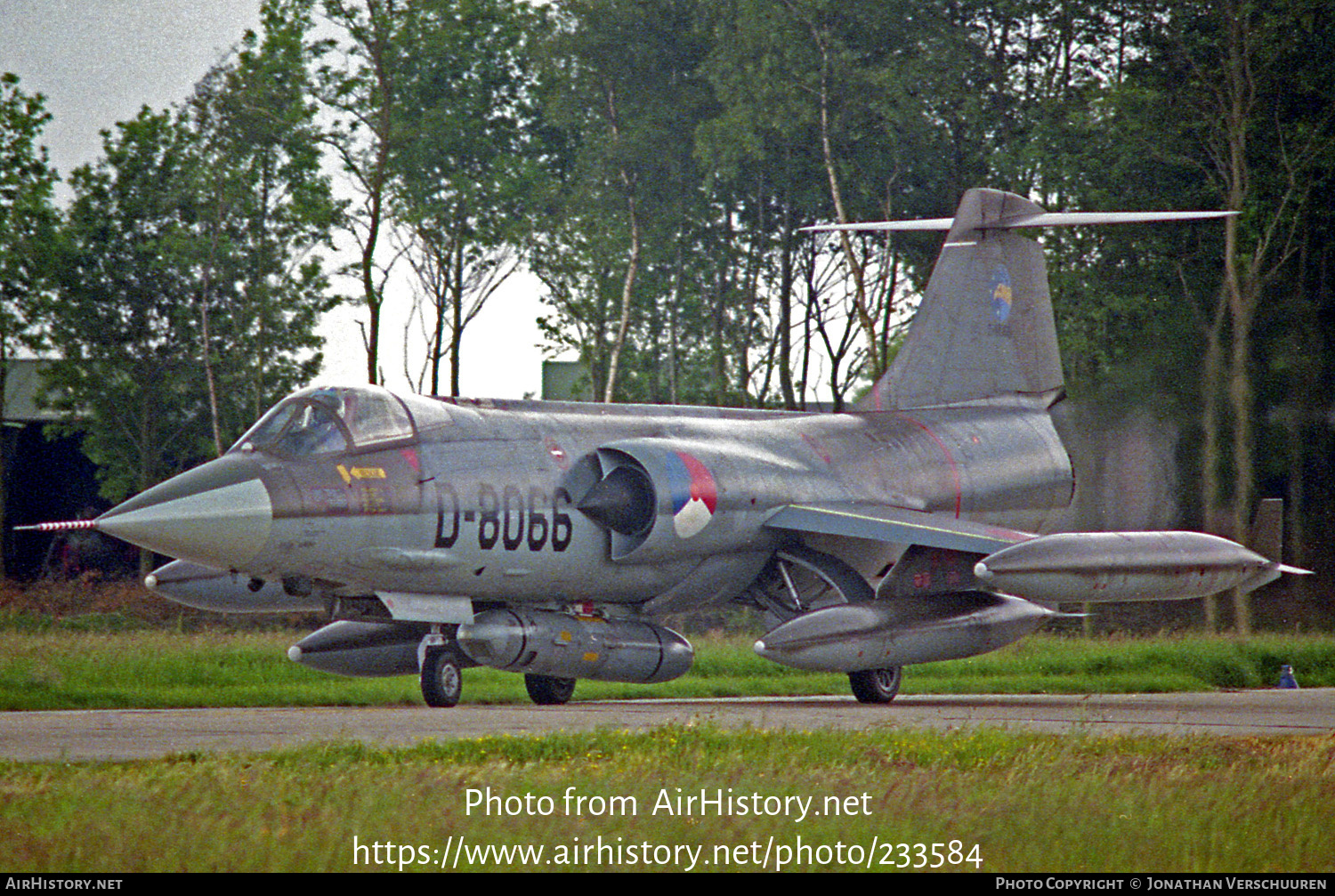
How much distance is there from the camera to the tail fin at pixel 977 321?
2033cm

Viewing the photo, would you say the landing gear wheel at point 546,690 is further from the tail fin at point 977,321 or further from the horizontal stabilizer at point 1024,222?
the horizontal stabilizer at point 1024,222

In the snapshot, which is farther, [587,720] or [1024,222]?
[1024,222]

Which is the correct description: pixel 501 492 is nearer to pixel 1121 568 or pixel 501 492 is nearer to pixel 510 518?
pixel 510 518

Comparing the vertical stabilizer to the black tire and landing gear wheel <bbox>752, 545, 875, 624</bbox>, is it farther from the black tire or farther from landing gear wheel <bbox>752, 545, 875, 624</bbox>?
the black tire

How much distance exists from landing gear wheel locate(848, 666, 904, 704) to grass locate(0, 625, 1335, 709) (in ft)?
6.87

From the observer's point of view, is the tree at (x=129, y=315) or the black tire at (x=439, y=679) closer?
the black tire at (x=439, y=679)

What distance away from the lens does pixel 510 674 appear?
1962 cm

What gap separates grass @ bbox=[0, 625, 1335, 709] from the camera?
607 inches

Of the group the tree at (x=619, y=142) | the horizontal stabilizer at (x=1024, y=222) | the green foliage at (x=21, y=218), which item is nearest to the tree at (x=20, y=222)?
the green foliage at (x=21, y=218)

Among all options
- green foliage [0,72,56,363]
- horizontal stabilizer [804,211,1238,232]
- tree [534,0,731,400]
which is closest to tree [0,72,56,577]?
green foliage [0,72,56,363]

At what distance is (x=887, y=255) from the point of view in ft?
132

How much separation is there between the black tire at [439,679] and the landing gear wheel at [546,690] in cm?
161

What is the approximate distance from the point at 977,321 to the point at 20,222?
899 inches

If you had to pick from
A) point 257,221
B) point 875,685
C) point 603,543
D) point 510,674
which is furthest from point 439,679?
point 257,221
